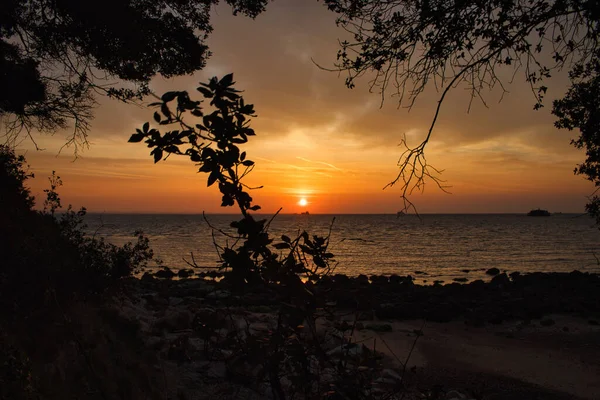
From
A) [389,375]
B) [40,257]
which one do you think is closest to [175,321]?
[40,257]

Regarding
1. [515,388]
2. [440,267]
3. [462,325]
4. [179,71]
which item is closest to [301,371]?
[515,388]

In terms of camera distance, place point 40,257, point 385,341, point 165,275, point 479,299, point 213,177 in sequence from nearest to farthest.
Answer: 1. point 213,177
2. point 40,257
3. point 385,341
4. point 479,299
5. point 165,275

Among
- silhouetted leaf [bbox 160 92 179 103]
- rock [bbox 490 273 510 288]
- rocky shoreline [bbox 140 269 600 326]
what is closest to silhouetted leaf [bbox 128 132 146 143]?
silhouetted leaf [bbox 160 92 179 103]

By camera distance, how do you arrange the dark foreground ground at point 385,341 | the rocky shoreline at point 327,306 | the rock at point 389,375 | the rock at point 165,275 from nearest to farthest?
the rocky shoreline at point 327,306 → the dark foreground ground at point 385,341 → the rock at point 389,375 → the rock at point 165,275

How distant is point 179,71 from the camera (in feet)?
28.3

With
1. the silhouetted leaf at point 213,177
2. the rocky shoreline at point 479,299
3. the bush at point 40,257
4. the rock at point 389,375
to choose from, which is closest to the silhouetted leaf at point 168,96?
the silhouetted leaf at point 213,177

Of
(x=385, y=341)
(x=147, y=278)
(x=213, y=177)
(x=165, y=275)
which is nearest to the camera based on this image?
(x=213, y=177)

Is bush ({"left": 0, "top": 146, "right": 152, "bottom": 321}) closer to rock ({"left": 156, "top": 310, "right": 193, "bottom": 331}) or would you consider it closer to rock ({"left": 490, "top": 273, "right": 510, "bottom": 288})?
rock ({"left": 156, "top": 310, "right": 193, "bottom": 331})

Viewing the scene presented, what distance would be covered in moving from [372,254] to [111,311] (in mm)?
34460

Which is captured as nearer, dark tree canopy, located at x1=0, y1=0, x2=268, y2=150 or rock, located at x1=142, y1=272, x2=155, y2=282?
dark tree canopy, located at x1=0, y1=0, x2=268, y2=150

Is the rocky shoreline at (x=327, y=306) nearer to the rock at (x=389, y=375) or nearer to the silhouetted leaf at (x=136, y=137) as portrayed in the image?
the rock at (x=389, y=375)

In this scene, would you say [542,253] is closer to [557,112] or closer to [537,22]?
[557,112]

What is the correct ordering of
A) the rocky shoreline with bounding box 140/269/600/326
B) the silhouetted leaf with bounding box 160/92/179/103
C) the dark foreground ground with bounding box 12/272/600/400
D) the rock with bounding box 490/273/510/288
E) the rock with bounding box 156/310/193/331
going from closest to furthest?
1. the silhouetted leaf with bounding box 160/92/179/103
2. the dark foreground ground with bounding box 12/272/600/400
3. the rock with bounding box 156/310/193/331
4. the rocky shoreline with bounding box 140/269/600/326
5. the rock with bounding box 490/273/510/288

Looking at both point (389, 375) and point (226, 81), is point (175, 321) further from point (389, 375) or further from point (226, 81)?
point (226, 81)
